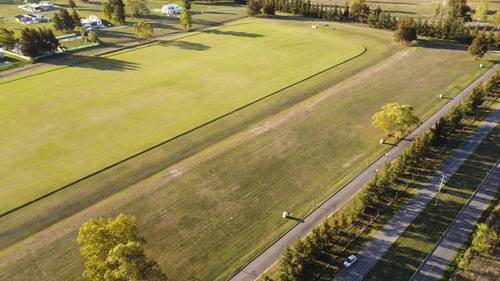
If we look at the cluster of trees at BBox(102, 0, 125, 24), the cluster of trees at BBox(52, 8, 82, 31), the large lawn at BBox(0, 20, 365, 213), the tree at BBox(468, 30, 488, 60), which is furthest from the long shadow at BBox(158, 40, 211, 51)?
the tree at BBox(468, 30, 488, 60)

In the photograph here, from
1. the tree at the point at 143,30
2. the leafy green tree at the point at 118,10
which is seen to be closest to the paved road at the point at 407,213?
the tree at the point at 143,30

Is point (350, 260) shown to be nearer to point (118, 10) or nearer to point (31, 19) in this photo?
point (118, 10)

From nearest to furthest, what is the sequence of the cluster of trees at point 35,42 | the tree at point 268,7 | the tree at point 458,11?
the cluster of trees at point 35,42 < the tree at point 458,11 < the tree at point 268,7

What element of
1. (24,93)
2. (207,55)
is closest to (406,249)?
(207,55)

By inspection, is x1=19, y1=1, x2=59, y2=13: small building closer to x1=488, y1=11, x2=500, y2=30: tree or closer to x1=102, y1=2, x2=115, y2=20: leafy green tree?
x1=102, y1=2, x2=115, y2=20: leafy green tree

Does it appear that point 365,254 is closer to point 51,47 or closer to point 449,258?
point 449,258

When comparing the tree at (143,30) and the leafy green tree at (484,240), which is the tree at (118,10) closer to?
the tree at (143,30)
